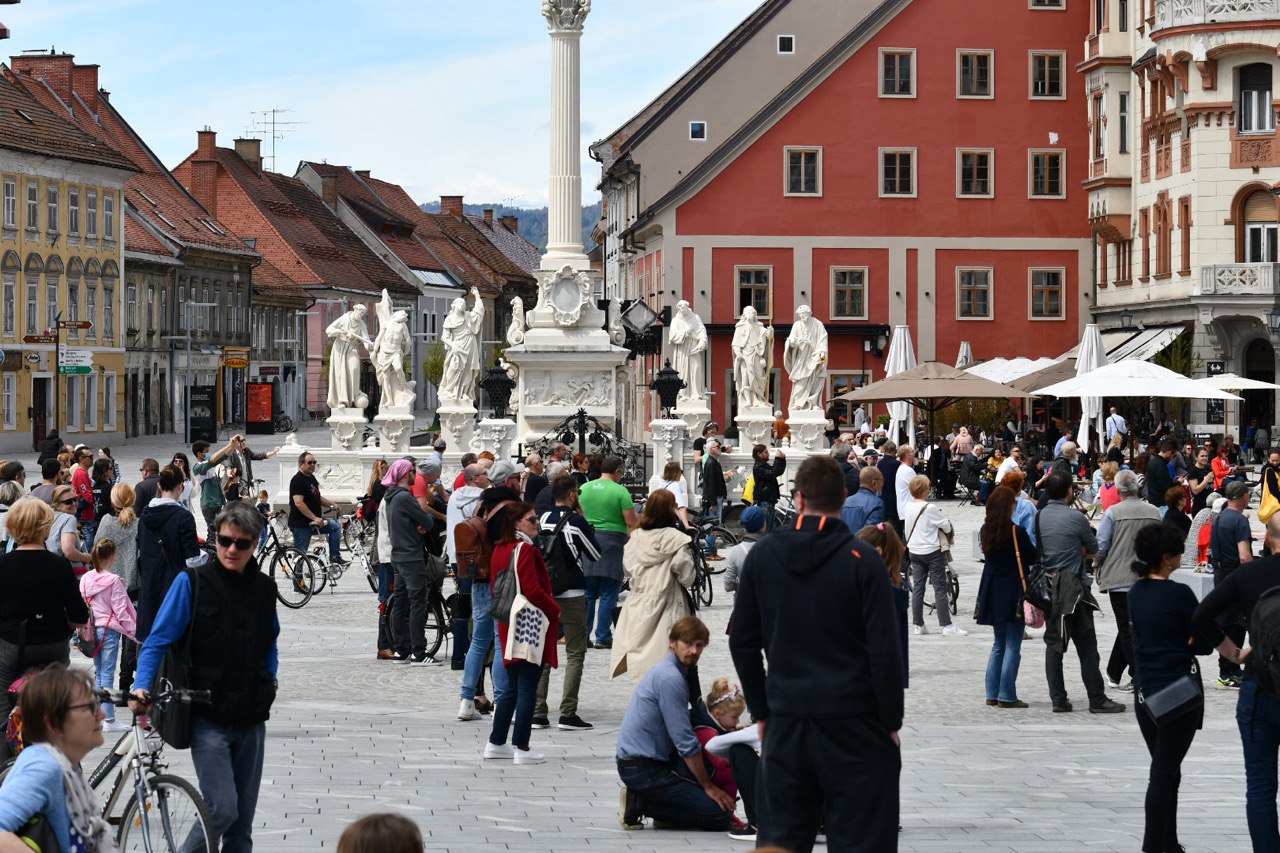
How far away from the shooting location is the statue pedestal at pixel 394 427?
3516cm

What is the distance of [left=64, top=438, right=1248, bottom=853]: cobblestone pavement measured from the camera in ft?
33.6

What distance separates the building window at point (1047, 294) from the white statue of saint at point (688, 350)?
23.1 metres

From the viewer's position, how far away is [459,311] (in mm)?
35781

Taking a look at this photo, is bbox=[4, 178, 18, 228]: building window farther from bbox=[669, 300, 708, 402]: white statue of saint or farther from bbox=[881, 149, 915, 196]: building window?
bbox=[669, 300, 708, 402]: white statue of saint

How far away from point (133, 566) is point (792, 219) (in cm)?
4605

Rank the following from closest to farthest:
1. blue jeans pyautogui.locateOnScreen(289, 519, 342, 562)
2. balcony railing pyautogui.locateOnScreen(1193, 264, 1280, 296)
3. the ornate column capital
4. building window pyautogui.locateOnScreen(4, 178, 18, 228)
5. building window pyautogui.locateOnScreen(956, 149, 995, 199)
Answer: blue jeans pyautogui.locateOnScreen(289, 519, 342, 562) < the ornate column capital < balcony railing pyautogui.locateOnScreen(1193, 264, 1280, 296) < building window pyautogui.locateOnScreen(956, 149, 995, 199) < building window pyautogui.locateOnScreen(4, 178, 18, 228)

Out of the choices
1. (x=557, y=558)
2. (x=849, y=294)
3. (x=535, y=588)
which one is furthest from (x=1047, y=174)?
(x=535, y=588)

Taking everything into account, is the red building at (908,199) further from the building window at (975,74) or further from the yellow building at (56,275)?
the yellow building at (56,275)

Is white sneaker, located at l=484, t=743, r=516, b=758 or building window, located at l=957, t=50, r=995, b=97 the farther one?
building window, located at l=957, t=50, r=995, b=97

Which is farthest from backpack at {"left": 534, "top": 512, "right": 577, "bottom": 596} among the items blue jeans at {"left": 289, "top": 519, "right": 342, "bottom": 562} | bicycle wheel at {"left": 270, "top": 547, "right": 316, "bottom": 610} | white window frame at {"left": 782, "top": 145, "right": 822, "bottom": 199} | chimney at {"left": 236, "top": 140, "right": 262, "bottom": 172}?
chimney at {"left": 236, "top": 140, "right": 262, "bottom": 172}

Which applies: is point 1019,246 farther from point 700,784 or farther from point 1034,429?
point 700,784

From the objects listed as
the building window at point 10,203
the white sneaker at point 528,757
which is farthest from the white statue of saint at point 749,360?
the building window at point 10,203

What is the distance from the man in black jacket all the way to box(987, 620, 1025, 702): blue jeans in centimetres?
717

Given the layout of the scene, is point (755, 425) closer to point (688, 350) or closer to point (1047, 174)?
point (688, 350)
